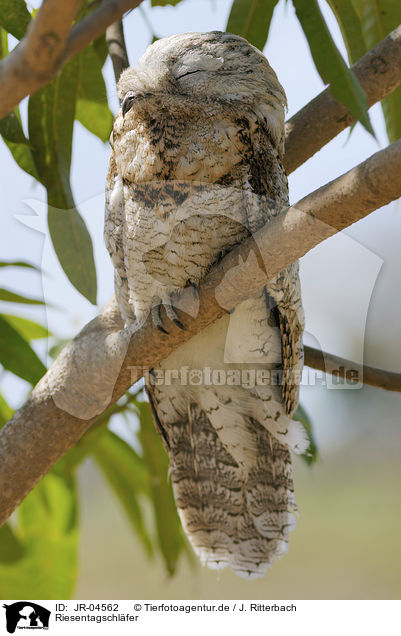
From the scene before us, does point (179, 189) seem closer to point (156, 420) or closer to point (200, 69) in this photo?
point (200, 69)

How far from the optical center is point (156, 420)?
1851 mm

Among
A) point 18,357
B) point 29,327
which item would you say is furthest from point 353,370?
point 29,327

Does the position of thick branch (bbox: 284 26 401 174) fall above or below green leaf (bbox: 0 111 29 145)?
above

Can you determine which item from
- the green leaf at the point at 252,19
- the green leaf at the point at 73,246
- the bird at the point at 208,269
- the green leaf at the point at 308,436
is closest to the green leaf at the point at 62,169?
the green leaf at the point at 73,246

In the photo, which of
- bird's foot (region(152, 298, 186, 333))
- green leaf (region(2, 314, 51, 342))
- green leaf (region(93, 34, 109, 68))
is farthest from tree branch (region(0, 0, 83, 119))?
green leaf (region(2, 314, 51, 342))

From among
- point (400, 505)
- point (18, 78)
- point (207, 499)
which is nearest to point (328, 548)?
point (400, 505)

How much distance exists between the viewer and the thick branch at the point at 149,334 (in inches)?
39.2

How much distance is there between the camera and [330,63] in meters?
1.21

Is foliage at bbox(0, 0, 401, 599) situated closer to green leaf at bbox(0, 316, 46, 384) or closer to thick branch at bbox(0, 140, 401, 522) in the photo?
green leaf at bbox(0, 316, 46, 384)

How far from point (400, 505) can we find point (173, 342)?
2.58 meters

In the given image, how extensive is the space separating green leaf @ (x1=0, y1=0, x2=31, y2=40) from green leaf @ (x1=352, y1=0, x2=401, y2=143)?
40.3 inches

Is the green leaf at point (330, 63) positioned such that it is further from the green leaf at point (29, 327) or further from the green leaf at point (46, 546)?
the green leaf at point (46, 546)

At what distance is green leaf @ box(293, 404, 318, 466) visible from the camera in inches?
70.6

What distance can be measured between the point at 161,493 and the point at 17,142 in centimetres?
132
